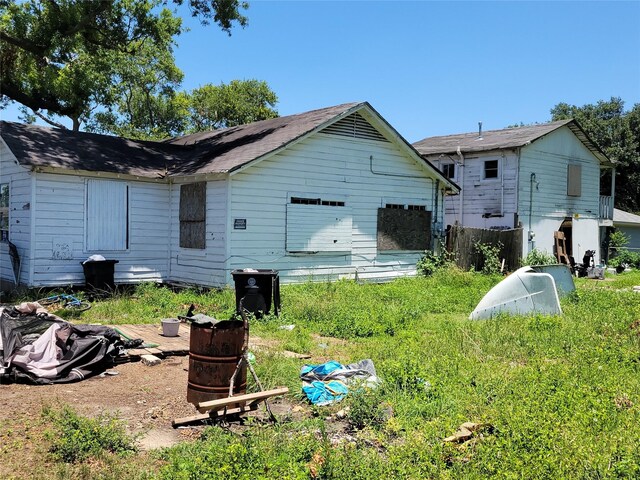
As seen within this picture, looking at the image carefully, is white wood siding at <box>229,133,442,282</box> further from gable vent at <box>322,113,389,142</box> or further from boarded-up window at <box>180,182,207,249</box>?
boarded-up window at <box>180,182,207,249</box>

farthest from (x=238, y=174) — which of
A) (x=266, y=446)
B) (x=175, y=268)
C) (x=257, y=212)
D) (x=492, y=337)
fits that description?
(x=266, y=446)

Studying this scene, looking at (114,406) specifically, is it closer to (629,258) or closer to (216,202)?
(216,202)

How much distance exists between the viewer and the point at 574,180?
85.9ft

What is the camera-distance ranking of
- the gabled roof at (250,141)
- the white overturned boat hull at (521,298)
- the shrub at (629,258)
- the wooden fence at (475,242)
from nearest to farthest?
the white overturned boat hull at (521,298) < the gabled roof at (250,141) < the wooden fence at (475,242) < the shrub at (629,258)

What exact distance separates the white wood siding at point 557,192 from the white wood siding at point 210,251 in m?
14.0

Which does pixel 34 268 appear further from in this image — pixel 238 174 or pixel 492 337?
pixel 492 337

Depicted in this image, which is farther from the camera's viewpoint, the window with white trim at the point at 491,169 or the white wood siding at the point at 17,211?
the window with white trim at the point at 491,169

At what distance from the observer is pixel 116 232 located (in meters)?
15.0

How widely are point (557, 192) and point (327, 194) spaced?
13.8m

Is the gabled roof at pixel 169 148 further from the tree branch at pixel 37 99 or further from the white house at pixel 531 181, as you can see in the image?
the tree branch at pixel 37 99

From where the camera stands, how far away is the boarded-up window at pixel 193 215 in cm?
1495

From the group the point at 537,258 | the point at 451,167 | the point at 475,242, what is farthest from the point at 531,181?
the point at 475,242

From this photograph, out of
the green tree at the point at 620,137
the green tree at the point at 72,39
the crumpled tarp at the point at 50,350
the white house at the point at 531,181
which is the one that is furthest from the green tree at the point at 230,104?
the crumpled tarp at the point at 50,350

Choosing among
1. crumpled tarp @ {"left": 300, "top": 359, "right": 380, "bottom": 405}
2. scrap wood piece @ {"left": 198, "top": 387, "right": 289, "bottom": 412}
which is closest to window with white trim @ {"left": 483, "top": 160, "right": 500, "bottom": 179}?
crumpled tarp @ {"left": 300, "top": 359, "right": 380, "bottom": 405}
